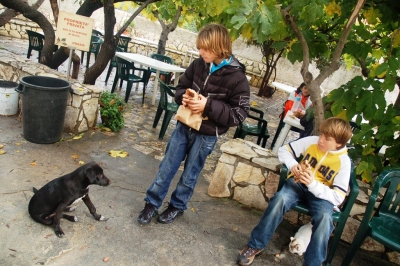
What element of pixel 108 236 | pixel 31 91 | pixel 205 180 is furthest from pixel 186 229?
pixel 31 91

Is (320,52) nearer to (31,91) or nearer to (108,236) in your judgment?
(108,236)

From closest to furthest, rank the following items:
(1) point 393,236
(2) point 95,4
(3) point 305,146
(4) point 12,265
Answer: (4) point 12,265 < (1) point 393,236 < (3) point 305,146 < (2) point 95,4

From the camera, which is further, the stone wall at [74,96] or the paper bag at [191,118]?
the stone wall at [74,96]

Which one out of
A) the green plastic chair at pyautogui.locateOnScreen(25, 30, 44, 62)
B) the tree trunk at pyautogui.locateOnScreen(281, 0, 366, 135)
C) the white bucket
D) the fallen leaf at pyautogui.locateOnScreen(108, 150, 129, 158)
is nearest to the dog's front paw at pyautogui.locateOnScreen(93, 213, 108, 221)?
the fallen leaf at pyautogui.locateOnScreen(108, 150, 129, 158)

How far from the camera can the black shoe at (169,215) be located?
3021 mm

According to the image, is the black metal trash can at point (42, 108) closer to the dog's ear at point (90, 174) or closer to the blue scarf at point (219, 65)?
the dog's ear at point (90, 174)

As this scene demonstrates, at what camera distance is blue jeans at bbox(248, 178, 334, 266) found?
98.6 inches

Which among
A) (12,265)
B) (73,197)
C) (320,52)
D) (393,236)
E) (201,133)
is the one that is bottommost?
(12,265)

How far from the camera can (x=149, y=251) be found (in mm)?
2648

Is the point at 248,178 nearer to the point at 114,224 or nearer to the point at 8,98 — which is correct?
the point at 114,224

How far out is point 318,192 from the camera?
257 centimetres

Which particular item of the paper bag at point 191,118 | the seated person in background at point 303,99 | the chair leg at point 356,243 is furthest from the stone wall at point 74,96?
the chair leg at point 356,243

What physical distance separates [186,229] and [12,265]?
149 cm

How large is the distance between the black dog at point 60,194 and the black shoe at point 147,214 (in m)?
0.53
